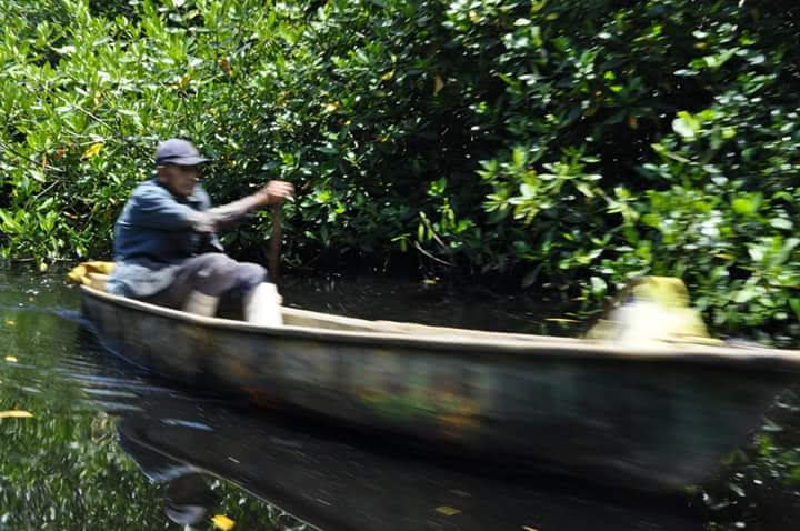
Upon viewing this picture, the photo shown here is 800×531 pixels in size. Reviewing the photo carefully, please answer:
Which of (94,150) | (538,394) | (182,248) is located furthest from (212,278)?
(94,150)

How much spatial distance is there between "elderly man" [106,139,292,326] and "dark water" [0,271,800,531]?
0.67 m

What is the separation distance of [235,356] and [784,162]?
4130mm

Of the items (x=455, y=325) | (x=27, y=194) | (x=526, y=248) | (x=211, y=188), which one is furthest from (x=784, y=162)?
(x=27, y=194)

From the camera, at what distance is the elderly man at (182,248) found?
4902mm

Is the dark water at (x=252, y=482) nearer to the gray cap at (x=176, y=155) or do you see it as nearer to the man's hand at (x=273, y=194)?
the man's hand at (x=273, y=194)

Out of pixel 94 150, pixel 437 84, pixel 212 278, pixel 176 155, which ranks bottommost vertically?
pixel 212 278

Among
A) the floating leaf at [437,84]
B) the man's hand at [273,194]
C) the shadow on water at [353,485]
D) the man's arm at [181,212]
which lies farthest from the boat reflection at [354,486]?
the floating leaf at [437,84]

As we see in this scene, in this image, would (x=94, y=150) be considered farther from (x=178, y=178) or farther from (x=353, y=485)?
(x=353, y=485)

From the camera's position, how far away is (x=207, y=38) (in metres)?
9.10

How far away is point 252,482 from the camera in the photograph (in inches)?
129

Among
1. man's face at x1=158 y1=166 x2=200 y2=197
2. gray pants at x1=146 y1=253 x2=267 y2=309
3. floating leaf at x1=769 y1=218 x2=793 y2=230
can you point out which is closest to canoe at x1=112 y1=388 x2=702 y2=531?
gray pants at x1=146 y1=253 x2=267 y2=309

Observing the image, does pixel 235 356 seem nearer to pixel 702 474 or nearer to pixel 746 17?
pixel 702 474

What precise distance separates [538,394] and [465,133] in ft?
19.3

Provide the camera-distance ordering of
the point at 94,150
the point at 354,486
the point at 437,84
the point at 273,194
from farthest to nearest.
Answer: the point at 94,150 → the point at 437,84 → the point at 273,194 → the point at 354,486
